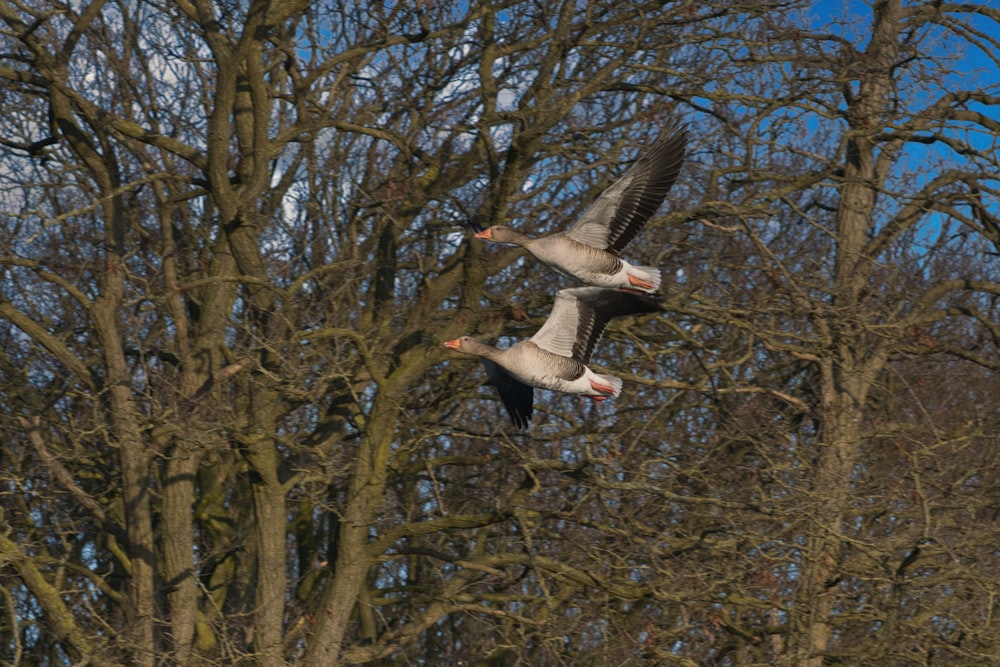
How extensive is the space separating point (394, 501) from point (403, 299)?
6.26ft

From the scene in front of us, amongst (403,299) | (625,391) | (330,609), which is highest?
(403,299)

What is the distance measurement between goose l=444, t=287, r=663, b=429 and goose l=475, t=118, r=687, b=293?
0.30 m

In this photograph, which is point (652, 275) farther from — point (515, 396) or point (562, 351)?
point (515, 396)

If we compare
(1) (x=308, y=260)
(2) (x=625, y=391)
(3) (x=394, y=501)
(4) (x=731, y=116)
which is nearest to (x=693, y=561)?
(2) (x=625, y=391)

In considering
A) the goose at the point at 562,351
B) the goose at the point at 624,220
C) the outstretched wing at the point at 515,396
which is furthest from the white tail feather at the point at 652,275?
the outstretched wing at the point at 515,396

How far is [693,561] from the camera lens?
9.36 metres

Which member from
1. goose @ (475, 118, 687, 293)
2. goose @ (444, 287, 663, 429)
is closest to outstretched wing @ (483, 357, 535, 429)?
goose @ (444, 287, 663, 429)

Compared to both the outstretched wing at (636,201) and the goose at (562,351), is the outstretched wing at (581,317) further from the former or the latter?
the outstretched wing at (636,201)

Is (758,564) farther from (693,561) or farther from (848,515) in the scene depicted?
(848,515)

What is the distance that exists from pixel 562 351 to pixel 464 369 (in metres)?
2.81

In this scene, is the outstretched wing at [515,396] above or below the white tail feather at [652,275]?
below

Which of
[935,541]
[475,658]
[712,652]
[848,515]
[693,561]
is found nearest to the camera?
[935,541]

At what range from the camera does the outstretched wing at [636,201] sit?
8.02m

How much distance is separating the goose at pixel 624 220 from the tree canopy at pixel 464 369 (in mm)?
1035
